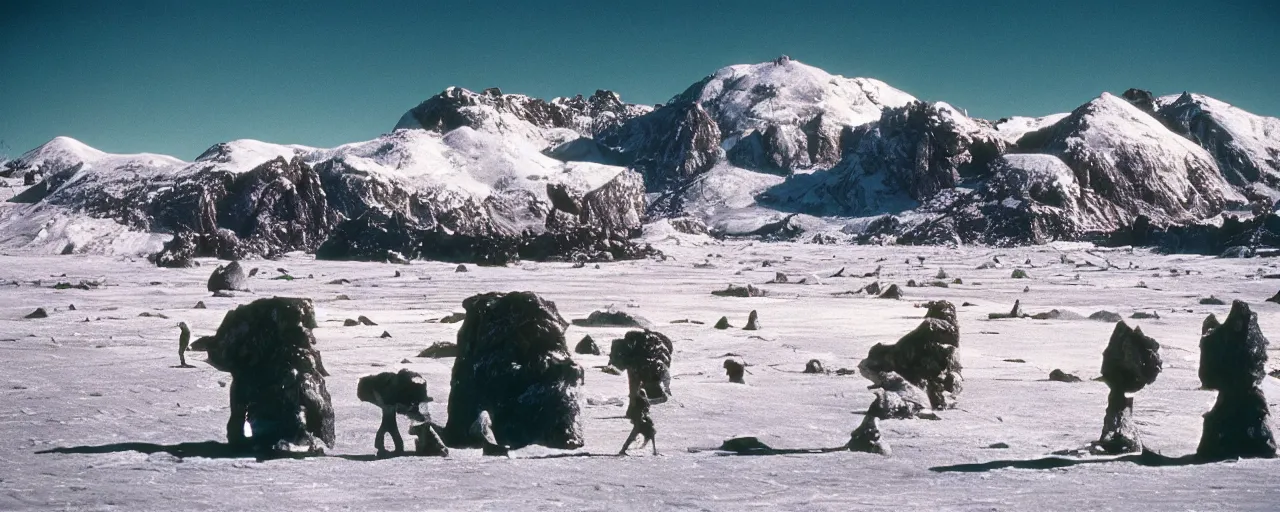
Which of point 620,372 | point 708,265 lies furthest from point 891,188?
point 620,372

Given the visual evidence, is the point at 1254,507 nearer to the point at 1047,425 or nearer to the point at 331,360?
the point at 1047,425

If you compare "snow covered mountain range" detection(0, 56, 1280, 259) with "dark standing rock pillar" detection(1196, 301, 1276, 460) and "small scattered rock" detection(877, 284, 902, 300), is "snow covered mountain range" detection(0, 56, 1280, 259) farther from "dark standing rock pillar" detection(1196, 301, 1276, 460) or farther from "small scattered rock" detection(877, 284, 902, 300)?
"dark standing rock pillar" detection(1196, 301, 1276, 460)

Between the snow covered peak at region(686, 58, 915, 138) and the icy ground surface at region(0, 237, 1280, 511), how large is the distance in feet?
326

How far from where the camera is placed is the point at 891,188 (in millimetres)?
89875

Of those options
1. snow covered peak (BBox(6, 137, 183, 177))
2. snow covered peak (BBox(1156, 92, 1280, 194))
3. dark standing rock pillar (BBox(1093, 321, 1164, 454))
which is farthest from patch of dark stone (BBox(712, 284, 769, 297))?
snow covered peak (BBox(1156, 92, 1280, 194))

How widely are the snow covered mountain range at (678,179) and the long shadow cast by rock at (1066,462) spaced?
124 ft

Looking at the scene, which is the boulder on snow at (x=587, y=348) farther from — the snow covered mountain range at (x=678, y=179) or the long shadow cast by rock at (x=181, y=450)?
the snow covered mountain range at (x=678, y=179)

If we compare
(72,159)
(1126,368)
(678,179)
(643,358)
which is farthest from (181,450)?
(678,179)

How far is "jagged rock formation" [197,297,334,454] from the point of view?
7879 mm

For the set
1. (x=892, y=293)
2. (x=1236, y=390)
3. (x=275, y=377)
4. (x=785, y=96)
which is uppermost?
(x=785, y=96)

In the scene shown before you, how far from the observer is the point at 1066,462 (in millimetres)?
7832

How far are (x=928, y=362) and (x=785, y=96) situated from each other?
118255 mm

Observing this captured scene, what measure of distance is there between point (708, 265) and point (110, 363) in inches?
1507

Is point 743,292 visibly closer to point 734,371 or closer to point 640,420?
point 734,371
